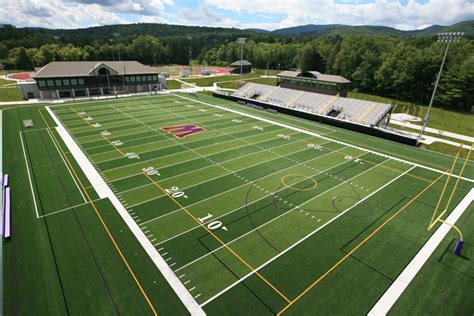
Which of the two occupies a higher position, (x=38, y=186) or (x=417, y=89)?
(x=417, y=89)

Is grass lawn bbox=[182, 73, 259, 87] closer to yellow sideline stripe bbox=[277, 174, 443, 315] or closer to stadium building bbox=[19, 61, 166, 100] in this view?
stadium building bbox=[19, 61, 166, 100]

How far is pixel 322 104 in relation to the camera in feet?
137

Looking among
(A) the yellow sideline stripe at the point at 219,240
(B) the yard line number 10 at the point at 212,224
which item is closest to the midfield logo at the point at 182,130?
(A) the yellow sideline stripe at the point at 219,240

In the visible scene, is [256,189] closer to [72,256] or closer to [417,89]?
[72,256]

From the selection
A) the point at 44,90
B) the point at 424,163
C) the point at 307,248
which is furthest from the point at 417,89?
the point at 44,90

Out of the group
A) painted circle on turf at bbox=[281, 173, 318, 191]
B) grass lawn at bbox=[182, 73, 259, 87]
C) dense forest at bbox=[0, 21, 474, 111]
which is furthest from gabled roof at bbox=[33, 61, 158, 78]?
painted circle on turf at bbox=[281, 173, 318, 191]

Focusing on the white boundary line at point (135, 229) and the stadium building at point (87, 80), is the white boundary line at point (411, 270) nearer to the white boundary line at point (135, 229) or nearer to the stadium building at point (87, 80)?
the white boundary line at point (135, 229)

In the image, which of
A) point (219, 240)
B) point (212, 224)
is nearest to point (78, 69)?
point (212, 224)

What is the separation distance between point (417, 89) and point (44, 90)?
223ft

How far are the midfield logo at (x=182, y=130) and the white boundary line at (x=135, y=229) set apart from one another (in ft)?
30.6

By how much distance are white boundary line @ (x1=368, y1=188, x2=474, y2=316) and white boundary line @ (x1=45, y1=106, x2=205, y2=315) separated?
271 inches

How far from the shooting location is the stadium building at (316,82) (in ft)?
137

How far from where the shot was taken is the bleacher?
3628cm

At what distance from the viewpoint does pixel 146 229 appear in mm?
14172
